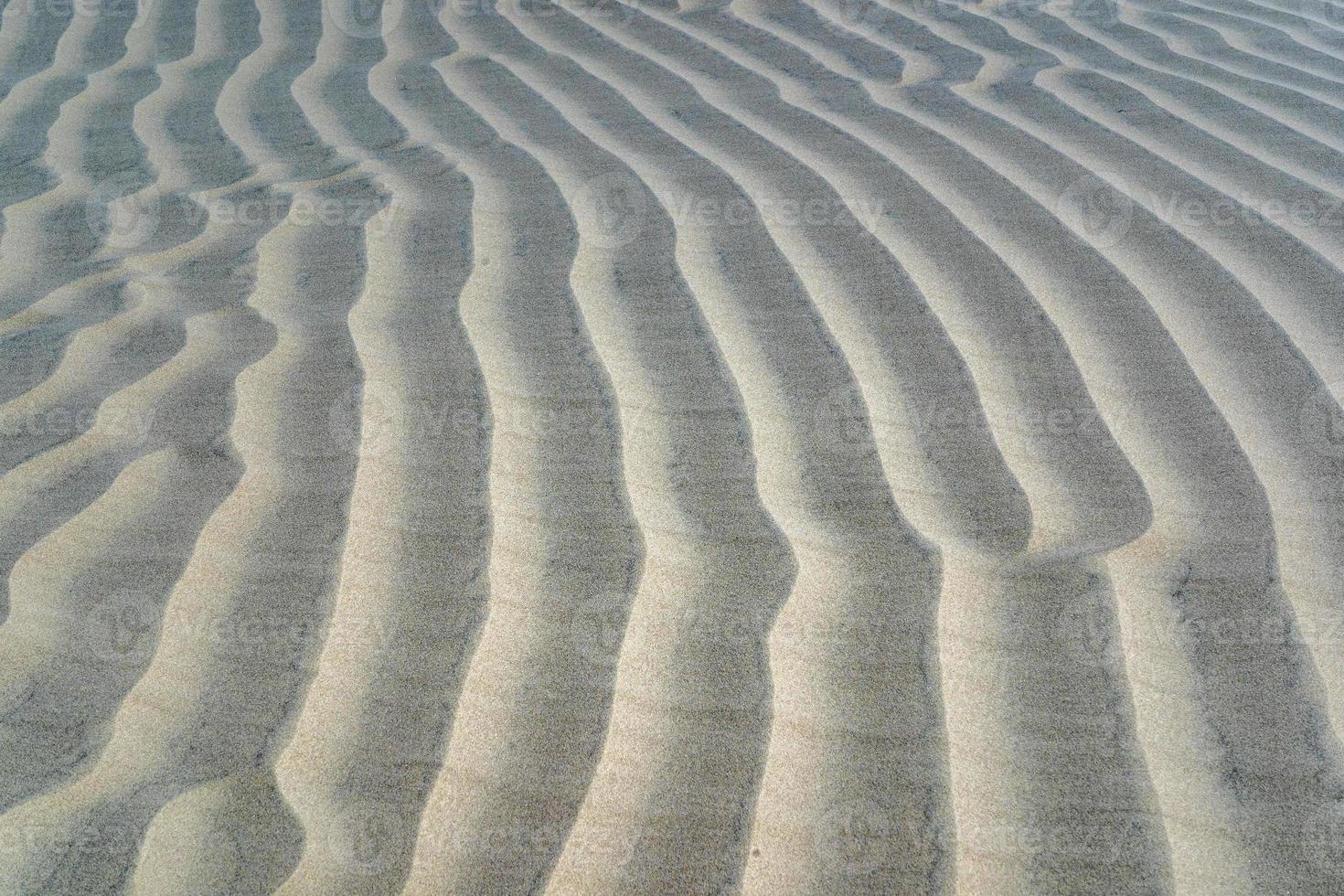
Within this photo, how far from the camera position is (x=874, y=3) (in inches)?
172

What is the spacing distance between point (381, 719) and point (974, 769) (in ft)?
2.10

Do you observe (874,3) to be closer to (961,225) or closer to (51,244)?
(961,225)

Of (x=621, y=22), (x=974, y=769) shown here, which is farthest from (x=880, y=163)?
(x=974, y=769)
